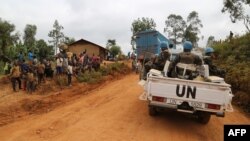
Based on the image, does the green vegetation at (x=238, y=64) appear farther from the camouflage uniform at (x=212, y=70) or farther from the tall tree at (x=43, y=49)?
the tall tree at (x=43, y=49)

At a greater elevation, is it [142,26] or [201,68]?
[142,26]

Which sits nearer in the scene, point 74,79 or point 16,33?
point 74,79

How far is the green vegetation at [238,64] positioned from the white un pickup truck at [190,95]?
513 cm

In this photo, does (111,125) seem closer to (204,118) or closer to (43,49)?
(204,118)

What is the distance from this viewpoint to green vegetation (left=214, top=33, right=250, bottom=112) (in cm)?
1377

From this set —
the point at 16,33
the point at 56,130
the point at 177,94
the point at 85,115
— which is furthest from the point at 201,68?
the point at 16,33

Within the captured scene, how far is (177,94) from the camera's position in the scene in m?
8.73

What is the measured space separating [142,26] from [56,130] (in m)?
32.3

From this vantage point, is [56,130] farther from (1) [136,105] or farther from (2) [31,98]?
(2) [31,98]

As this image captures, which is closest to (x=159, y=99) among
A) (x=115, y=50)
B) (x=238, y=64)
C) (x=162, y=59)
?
(x=162, y=59)

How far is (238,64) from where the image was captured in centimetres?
1661

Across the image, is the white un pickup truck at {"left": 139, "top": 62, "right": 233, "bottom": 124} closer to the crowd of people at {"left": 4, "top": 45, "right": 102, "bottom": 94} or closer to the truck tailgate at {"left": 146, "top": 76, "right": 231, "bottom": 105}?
the truck tailgate at {"left": 146, "top": 76, "right": 231, "bottom": 105}

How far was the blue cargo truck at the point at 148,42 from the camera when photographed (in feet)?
66.4

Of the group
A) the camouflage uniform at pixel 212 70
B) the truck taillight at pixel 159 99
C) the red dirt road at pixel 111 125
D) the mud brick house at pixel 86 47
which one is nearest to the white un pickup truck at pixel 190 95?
the truck taillight at pixel 159 99
